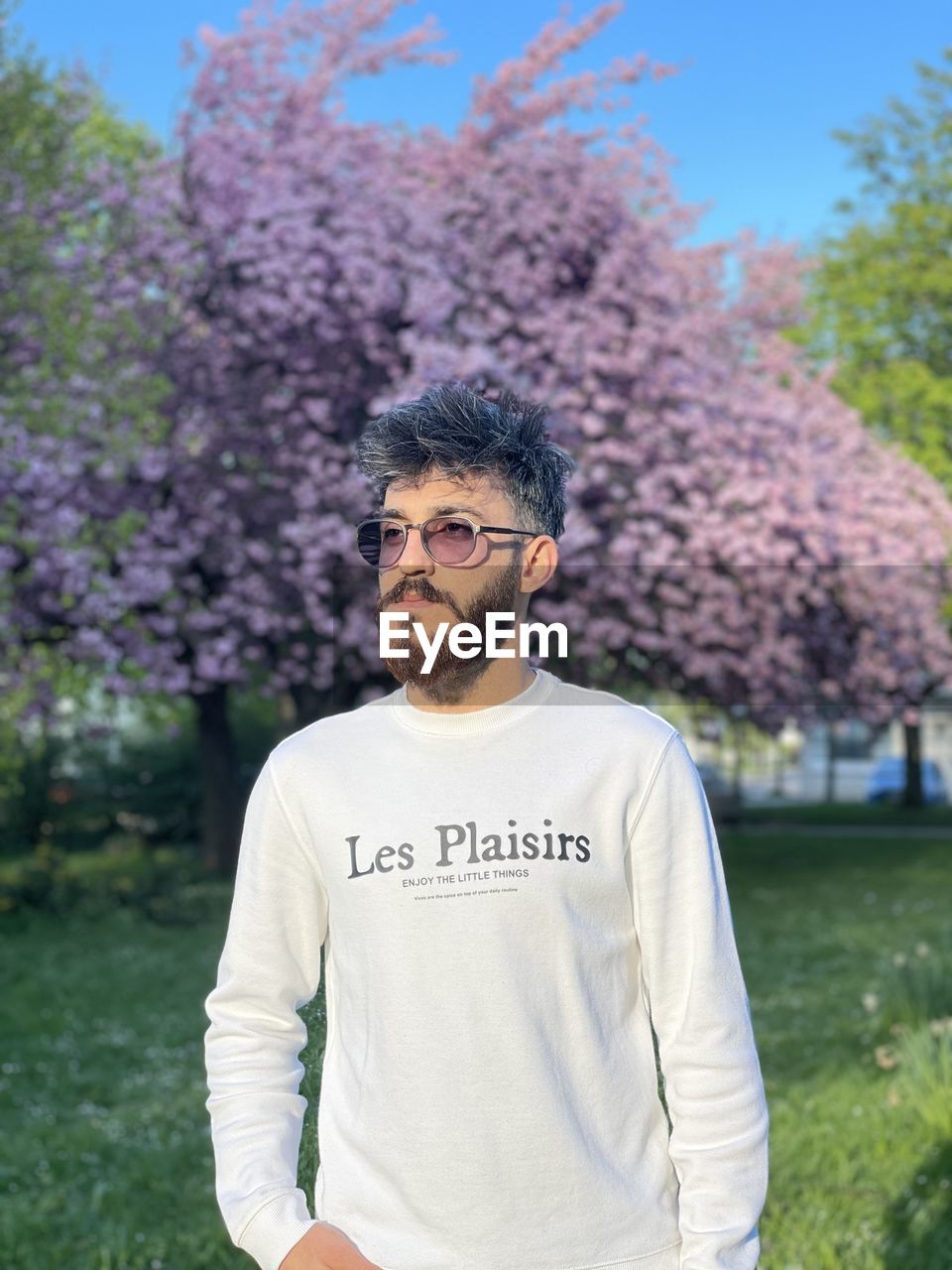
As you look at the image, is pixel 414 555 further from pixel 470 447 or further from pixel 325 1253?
pixel 325 1253

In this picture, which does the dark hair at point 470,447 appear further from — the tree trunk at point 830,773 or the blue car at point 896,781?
the blue car at point 896,781

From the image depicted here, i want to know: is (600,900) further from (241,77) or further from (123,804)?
(123,804)

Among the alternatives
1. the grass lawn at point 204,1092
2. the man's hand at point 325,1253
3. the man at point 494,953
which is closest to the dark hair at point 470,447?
the man at point 494,953

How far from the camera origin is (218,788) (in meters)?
17.0

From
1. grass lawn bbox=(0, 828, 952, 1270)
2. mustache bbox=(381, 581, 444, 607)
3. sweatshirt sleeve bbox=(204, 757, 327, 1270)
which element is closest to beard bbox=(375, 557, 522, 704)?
mustache bbox=(381, 581, 444, 607)

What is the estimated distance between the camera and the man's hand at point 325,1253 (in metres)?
2.04

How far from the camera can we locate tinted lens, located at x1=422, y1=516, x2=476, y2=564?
214 cm

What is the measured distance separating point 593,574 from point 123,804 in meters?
9.01

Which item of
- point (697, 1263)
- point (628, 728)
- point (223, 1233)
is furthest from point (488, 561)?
point (223, 1233)

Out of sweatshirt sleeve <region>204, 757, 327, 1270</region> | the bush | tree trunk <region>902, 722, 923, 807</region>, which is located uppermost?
sweatshirt sleeve <region>204, 757, 327, 1270</region>

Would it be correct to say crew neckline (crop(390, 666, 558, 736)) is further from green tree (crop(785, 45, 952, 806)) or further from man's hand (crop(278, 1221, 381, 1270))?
green tree (crop(785, 45, 952, 806))

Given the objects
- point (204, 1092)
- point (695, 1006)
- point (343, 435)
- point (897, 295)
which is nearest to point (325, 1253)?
point (695, 1006)

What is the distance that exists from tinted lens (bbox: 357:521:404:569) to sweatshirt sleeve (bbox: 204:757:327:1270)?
1.18 feet

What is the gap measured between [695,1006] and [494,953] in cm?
30
